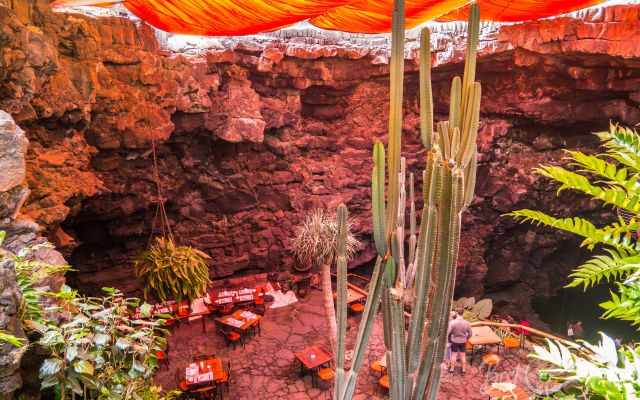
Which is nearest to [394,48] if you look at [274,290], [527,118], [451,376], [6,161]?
[6,161]

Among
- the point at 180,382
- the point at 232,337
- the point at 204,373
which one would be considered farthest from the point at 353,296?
the point at 180,382

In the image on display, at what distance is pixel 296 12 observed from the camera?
457 cm

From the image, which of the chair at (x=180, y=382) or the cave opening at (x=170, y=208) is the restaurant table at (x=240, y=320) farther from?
the cave opening at (x=170, y=208)

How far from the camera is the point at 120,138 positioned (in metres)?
5.78

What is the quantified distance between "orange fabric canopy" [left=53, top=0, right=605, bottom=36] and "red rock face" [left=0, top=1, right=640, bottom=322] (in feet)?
2.56

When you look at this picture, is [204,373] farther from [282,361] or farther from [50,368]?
[50,368]

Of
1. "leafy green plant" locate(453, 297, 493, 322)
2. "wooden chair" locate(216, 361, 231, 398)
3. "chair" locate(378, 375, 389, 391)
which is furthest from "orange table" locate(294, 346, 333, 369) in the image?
"leafy green plant" locate(453, 297, 493, 322)

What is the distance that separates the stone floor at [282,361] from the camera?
5.20 meters

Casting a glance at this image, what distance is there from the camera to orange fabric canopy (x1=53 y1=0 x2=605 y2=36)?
14.4 ft

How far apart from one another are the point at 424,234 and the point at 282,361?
4.52m


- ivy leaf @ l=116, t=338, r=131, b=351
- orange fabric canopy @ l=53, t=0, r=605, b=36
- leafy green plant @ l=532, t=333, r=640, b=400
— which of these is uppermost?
orange fabric canopy @ l=53, t=0, r=605, b=36

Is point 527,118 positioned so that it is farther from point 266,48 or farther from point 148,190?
point 148,190

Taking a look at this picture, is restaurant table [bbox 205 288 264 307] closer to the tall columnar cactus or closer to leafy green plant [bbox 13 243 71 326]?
leafy green plant [bbox 13 243 71 326]

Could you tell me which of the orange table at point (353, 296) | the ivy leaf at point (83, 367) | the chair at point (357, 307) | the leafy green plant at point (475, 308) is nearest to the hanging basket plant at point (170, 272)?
the ivy leaf at point (83, 367)
